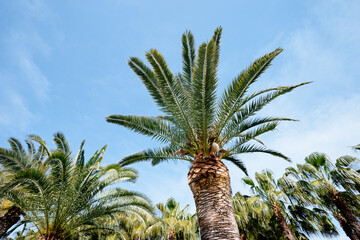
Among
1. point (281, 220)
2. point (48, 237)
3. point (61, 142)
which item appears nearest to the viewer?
point (48, 237)

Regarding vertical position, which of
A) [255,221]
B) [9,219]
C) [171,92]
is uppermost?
[171,92]

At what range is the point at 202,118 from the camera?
6.37 metres

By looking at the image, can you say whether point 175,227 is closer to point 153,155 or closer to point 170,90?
point 153,155

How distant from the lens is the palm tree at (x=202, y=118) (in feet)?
18.3

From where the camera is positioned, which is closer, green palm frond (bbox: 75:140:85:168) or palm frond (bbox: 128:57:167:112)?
palm frond (bbox: 128:57:167:112)

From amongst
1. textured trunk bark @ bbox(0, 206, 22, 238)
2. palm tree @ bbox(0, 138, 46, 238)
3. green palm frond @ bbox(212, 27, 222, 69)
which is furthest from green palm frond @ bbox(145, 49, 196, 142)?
textured trunk bark @ bbox(0, 206, 22, 238)

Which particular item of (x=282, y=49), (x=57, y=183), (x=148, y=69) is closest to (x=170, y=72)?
(x=148, y=69)

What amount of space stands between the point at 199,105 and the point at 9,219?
A: 1159 centimetres

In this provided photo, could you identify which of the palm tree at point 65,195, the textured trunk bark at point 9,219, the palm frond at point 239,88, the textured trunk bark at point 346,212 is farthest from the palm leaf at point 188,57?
the textured trunk bark at point 9,219

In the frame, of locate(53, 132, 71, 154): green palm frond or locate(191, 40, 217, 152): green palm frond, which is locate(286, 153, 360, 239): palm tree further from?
locate(53, 132, 71, 154): green palm frond

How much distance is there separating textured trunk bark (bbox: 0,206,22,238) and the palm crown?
8.63 m

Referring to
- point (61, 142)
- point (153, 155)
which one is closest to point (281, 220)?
point (153, 155)

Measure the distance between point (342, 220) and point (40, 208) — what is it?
1472 cm

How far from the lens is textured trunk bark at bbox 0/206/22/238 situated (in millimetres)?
10445
